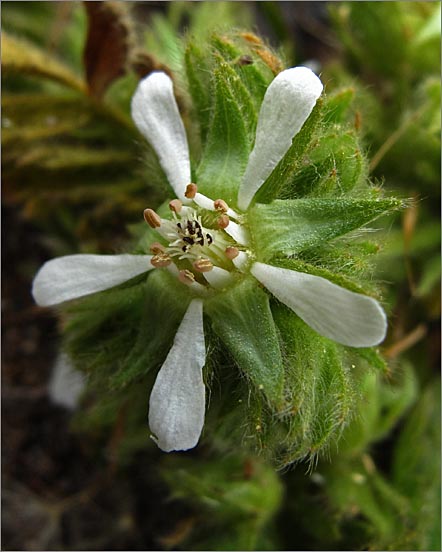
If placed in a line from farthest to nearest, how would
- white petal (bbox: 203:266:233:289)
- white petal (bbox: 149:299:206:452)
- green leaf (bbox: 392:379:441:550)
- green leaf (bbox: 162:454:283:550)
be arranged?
green leaf (bbox: 392:379:441:550)
green leaf (bbox: 162:454:283:550)
white petal (bbox: 203:266:233:289)
white petal (bbox: 149:299:206:452)

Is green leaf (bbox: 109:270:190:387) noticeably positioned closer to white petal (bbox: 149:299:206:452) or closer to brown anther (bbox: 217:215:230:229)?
white petal (bbox: 149:299:206:452)

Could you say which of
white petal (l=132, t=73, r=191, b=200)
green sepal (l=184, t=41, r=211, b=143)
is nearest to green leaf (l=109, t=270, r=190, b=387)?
white petal (l=132, t=73, r=191, b=200)

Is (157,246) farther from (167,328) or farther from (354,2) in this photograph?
(354,2)

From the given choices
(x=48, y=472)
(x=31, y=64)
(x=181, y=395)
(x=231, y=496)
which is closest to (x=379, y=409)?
(x=231, y=496)

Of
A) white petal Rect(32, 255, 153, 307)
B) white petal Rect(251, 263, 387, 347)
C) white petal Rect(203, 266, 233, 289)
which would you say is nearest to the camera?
white petal Rect(251, 263, 387, 347)

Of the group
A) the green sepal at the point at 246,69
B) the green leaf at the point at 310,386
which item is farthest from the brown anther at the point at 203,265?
the green sepal at the point at 246,69

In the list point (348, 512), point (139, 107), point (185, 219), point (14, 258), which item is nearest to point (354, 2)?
point (139, 107)

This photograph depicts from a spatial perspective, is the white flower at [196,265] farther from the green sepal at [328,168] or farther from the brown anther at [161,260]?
the green sepal at [328,168]
